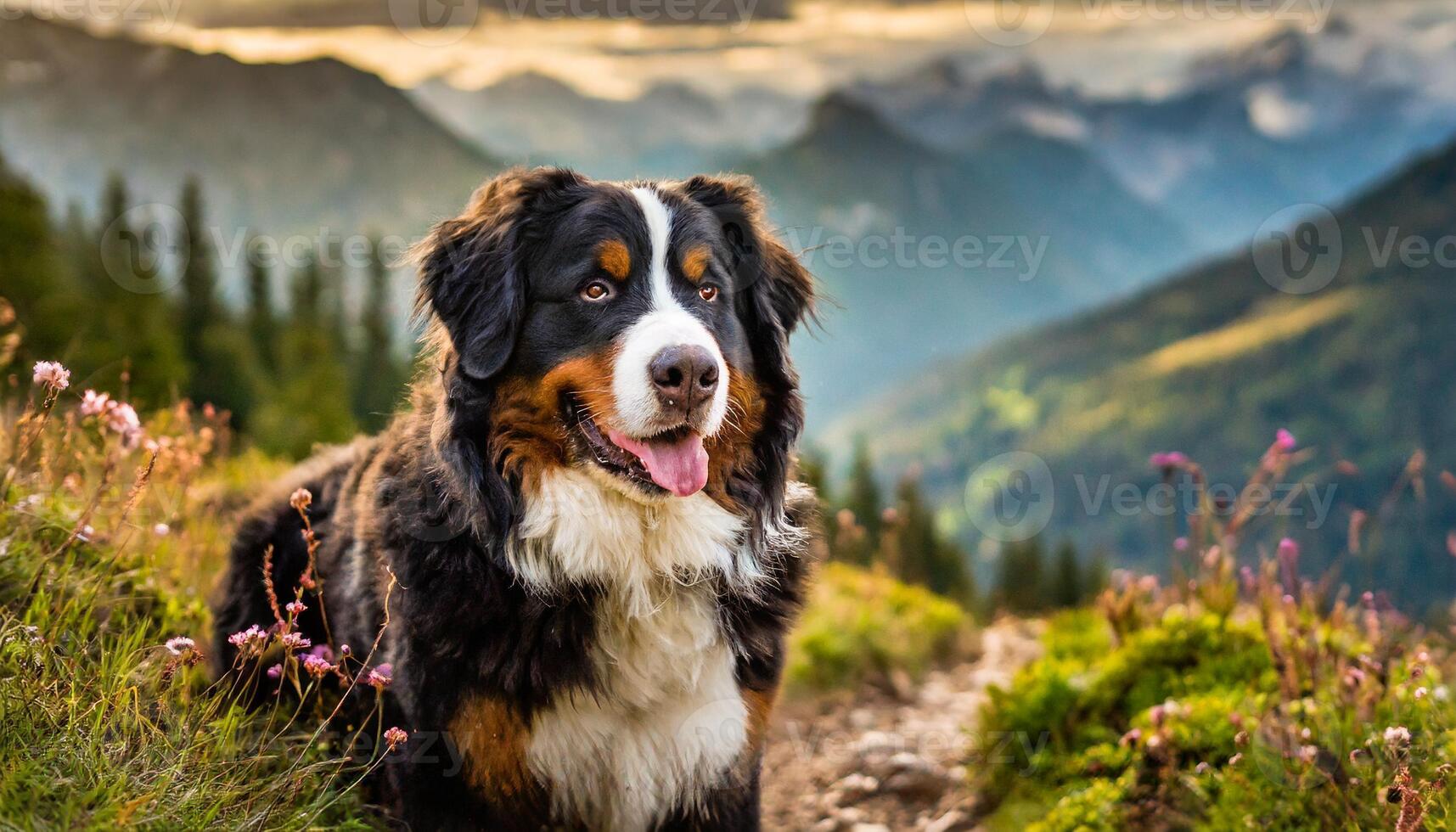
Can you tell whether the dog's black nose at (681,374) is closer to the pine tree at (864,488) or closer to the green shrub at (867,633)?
the green shrub at (867,633)

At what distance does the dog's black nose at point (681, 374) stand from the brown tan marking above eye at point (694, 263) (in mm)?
540

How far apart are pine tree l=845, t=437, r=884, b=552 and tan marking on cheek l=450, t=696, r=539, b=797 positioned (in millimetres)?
28962

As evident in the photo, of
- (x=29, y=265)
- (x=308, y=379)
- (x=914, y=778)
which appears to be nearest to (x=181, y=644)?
(x=914, y=778)

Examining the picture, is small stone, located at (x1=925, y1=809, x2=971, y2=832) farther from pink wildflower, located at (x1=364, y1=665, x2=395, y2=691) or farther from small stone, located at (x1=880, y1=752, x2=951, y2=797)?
pink wildflower, located at (x1=364, y1=665, x2=395, y2=691)

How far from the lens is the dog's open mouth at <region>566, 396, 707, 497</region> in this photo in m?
3.61

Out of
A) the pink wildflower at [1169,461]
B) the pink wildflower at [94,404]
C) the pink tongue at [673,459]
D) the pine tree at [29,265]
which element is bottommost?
the pink wildflower at [1169,461]

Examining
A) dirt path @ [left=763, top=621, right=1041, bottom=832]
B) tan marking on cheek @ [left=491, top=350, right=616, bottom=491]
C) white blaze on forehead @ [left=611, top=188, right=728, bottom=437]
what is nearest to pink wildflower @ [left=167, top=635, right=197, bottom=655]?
tan marking on cheek @ [left=491, top=350, right=616, bottom=491]

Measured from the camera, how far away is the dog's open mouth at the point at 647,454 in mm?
3611

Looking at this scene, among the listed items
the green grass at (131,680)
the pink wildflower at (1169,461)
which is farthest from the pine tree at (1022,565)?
the green grass at (131,680)

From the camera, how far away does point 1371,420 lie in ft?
599

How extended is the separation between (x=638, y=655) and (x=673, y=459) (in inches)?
29.2

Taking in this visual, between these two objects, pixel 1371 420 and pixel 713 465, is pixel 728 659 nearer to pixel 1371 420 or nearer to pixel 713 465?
pixel 713 465

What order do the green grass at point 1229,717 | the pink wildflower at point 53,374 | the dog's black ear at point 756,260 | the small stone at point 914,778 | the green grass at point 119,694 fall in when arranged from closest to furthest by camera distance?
1. the green grass at point 119,694
2. the pink wildflower at point 53,374
3. the green grass at point 1229,717
4. the dog's black ear at point 756,260
5. the small stone at point 914,778

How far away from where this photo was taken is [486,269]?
3.91 m
